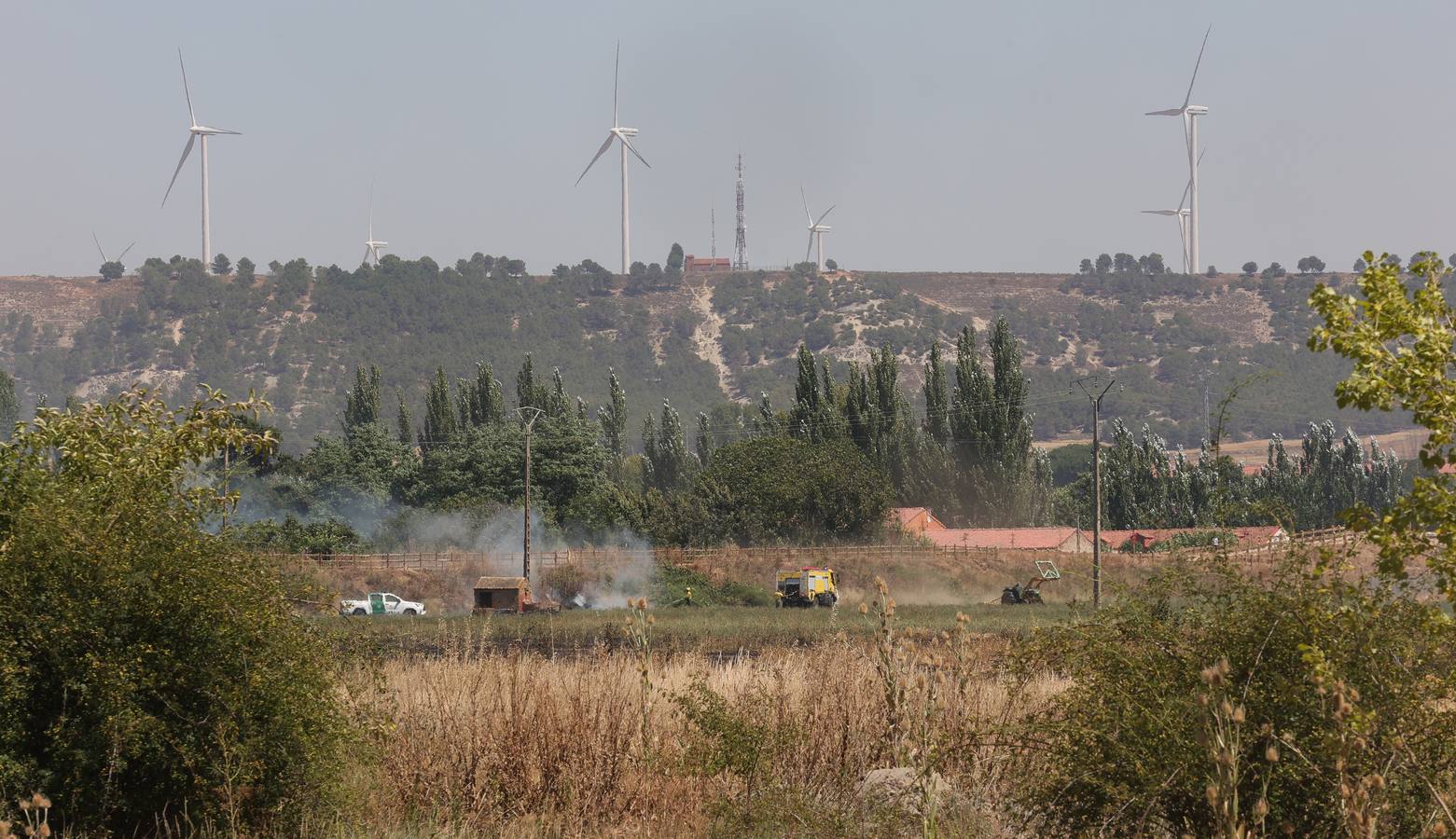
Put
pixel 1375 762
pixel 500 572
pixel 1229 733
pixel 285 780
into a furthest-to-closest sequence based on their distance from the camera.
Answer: pixel 500 572
pixel 285 780
pixel 1375 762
pixel 1229 733

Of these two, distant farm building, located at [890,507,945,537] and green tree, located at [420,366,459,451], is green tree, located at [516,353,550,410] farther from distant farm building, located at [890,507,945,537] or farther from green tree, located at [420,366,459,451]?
distant farm building, located at [890,507,945,537]

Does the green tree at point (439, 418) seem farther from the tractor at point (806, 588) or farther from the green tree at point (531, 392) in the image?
the tractor at point (806, 588)

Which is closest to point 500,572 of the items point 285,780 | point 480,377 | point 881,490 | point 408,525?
point 408,525

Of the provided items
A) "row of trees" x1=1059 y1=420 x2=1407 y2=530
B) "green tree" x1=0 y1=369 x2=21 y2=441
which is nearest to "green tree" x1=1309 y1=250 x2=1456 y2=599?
"row of trees" x1=1059 y1=420 x2=1407 y2=530

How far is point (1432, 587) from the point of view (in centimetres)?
849

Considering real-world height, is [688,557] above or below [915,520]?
below

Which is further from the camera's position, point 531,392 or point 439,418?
point 531,392

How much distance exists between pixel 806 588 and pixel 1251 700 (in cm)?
5563

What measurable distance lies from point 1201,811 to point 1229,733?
358cm

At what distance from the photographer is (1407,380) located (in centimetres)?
816

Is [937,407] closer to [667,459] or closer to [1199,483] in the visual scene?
[1199,483]

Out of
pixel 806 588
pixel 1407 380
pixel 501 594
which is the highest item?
pixel 1407 380

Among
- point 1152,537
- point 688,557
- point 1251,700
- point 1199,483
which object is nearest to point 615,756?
point 1251,700

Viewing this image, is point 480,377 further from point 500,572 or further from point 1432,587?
point 1432,587
